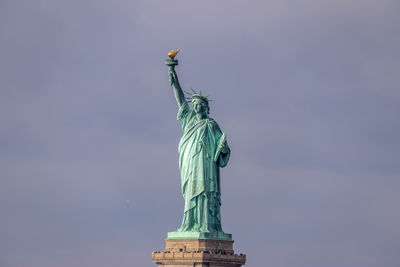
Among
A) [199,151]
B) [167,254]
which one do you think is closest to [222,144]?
[199,151]

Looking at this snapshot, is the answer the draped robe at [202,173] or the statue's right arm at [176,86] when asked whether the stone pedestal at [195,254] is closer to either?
the draped robe at [202,173]

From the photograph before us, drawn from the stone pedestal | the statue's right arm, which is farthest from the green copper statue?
the stone pedestal

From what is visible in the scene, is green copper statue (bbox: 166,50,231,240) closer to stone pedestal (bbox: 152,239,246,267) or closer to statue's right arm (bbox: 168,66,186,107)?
statue's right arm (bbox: 168,66,186,107)

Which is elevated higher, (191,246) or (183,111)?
(183,111)

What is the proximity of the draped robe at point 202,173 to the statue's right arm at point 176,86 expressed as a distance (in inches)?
41.4

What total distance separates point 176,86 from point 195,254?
709cm

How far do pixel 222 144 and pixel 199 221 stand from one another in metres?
3.25

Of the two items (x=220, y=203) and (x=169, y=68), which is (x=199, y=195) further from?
(x=169, y=68)

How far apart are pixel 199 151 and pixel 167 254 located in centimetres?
438

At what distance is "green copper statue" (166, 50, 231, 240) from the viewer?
64438 mm

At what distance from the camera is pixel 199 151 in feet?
213

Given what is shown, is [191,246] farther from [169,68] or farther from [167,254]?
[169,68]

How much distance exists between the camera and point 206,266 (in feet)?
209

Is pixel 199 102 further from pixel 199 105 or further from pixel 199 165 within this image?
pixel 199 165
